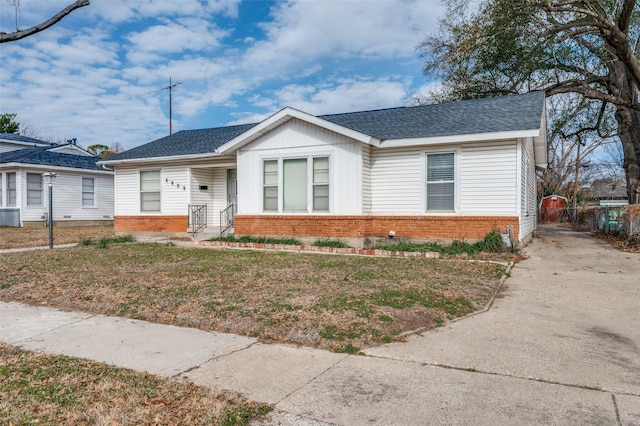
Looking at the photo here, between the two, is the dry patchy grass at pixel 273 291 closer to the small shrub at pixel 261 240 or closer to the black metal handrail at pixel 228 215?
the small shrub at pixel 261 240

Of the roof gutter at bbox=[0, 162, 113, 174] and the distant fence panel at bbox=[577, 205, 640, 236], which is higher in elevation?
the roof gutter at bbox=[0, 162, 113, 174]

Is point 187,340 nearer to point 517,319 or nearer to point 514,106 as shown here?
point 517,319

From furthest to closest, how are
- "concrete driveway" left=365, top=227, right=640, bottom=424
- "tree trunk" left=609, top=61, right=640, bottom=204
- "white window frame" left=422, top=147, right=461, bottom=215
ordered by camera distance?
"tree trunk" left=609, top=61, right=640, bottom=204, "white window frame" left=422, top=147, right=461, bottom=215, "concrete driveway" left=365, top=227, right=640, bottom=424

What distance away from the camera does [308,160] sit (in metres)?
13.3

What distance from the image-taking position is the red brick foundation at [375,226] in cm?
1173

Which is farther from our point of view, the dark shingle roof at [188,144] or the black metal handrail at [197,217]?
the dark shingle roof at [188,144]

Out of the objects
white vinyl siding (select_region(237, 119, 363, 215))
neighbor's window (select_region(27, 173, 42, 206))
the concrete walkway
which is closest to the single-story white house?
neighbor's window (select_region(27, 173, 42, 206))

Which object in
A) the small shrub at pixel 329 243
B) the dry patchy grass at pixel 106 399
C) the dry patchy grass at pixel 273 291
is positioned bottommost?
the dry patchy grass at pixel 106 399

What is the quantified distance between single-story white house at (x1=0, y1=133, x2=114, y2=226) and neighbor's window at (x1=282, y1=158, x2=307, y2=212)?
16.2 metres

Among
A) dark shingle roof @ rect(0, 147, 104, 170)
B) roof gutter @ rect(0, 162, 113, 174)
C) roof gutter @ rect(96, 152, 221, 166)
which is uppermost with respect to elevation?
dark shingle roof @ rect(0, 147, 104, 170)

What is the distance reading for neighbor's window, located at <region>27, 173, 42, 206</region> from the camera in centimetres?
2316

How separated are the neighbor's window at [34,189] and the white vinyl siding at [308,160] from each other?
1520 centimetres

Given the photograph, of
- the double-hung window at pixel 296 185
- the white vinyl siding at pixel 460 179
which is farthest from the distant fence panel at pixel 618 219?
the double-hung window at pixel 296 185

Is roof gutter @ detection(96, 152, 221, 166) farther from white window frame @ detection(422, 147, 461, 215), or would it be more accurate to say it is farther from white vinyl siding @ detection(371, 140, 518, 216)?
white window frame @ detection(422, 147, 461, 215)
